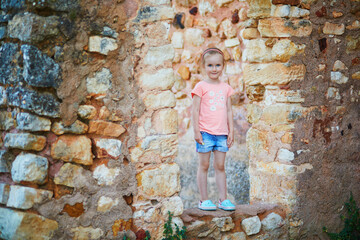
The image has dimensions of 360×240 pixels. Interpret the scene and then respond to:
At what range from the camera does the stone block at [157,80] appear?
232cm

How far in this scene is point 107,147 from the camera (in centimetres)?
220

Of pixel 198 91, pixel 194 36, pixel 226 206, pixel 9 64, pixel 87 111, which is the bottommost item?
pixel 226 206

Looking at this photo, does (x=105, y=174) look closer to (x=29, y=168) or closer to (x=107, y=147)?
(x=107, y=147)

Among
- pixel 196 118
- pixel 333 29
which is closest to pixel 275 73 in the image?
pixel 333 29

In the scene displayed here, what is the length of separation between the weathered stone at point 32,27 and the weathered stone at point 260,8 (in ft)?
5.56

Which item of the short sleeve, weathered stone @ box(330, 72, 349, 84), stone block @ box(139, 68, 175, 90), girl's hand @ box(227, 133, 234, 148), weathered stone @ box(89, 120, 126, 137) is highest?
weathered stone @ box(330, 72, 349, 84)

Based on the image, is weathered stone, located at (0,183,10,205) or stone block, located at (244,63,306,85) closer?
weathered stone, located at (0,183,10,205)

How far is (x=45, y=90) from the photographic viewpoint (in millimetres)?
1995

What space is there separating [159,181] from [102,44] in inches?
35.7

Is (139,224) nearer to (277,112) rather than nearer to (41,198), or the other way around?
(41,198)

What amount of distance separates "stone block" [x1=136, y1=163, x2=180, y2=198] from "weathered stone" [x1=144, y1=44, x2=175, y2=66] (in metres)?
0.66

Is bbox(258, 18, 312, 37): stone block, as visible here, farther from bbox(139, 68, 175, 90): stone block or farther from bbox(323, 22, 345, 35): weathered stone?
bbox(139, 68, 175, 90): stone block

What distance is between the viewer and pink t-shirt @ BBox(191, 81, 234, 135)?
290cm

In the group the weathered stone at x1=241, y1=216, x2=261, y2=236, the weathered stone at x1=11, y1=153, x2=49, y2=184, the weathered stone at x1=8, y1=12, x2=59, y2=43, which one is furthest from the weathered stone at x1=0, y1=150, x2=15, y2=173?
the weathered stone at x1=241, y1=216, x2=261, y2=236
